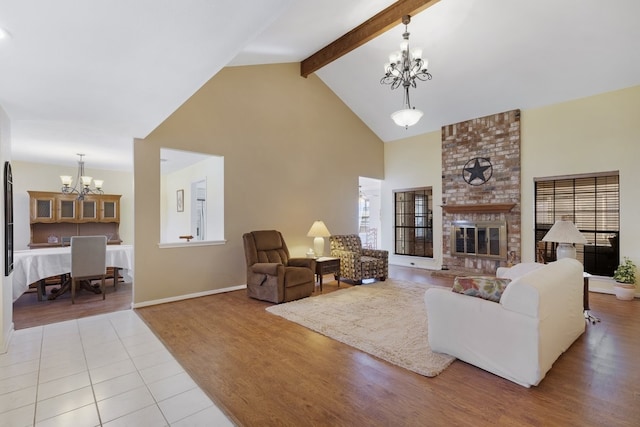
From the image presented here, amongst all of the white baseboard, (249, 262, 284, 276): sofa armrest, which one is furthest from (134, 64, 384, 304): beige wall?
(249, 262, 284, 276): sofa armrest

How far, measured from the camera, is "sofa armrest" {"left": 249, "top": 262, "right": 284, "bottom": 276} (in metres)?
4.28

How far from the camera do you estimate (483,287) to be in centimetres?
251

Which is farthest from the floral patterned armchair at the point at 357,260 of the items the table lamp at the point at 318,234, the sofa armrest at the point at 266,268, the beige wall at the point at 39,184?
the beige wall at the point at 39,184

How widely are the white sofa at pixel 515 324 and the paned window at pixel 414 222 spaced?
4357mm

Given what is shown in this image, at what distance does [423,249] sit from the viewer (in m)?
7.38

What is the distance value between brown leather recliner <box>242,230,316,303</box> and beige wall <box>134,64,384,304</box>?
516 millimetres

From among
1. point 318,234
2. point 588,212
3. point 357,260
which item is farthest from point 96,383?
point 588,212

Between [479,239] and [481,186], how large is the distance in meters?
1.09

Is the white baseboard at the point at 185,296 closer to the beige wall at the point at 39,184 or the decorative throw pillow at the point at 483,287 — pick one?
the beige wall at the point at 39,184

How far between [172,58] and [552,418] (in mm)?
3366

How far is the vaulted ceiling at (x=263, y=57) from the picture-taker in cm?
167

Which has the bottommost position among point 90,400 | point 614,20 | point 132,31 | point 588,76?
point 90,400

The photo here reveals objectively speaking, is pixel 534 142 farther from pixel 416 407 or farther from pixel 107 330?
Answer: pixel 107 330

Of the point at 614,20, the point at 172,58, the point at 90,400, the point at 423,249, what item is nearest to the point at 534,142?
the point at 614,20
